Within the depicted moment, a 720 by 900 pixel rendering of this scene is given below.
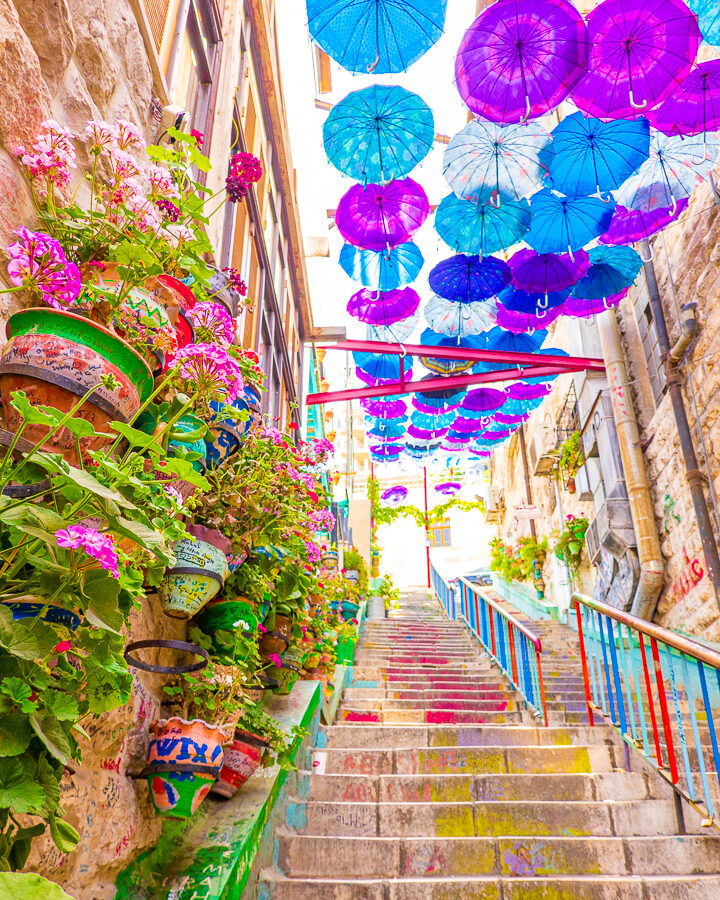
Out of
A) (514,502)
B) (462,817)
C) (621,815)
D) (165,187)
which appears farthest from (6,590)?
(514,502)

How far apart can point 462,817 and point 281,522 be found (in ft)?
6.14

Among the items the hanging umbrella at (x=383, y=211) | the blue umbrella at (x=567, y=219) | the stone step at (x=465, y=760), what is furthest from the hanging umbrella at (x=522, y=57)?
the stone step at (x=465, y=760)

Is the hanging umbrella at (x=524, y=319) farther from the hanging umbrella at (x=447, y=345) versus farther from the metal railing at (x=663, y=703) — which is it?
the metal railing at (x=663, y=703)

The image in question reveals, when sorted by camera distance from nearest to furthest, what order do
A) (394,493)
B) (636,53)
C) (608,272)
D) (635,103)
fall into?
(636,53) < (635,103) < (608,272) < (394,493)

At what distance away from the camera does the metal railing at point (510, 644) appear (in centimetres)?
480

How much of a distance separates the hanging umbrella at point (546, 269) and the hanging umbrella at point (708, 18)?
203 cm

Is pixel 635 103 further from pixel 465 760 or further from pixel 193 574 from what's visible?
pixel 465 760

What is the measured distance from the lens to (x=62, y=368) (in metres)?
1.25

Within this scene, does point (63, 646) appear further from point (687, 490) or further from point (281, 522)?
point (687, 490)

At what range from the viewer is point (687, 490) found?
6.32 metres

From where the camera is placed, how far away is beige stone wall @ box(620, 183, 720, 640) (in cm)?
567

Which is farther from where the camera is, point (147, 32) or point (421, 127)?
point (421, 127)

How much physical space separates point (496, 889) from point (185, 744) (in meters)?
1.54

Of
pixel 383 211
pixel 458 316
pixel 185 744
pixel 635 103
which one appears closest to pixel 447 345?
pixel 458 316
